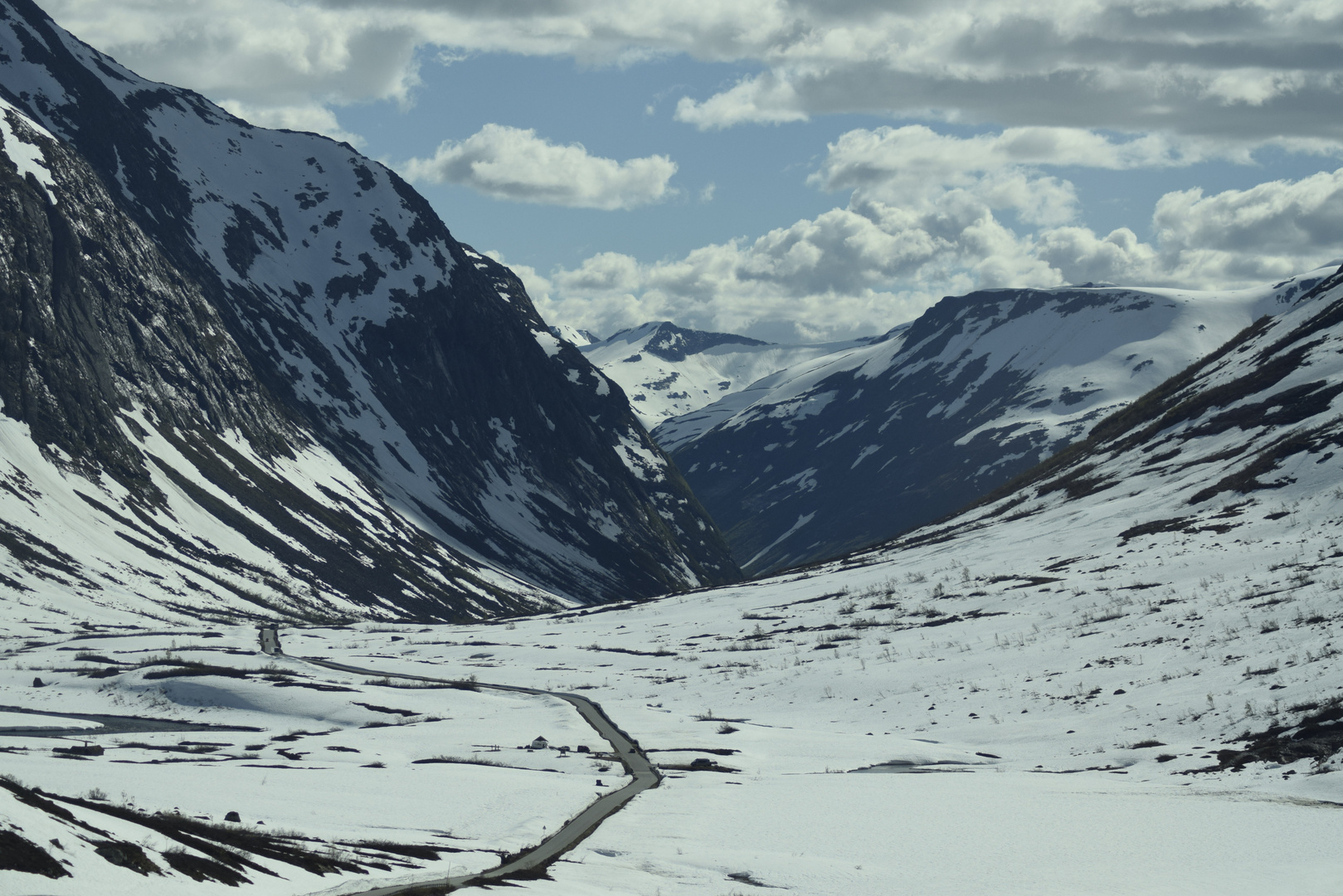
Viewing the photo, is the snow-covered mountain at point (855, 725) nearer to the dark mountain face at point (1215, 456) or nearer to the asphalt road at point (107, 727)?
the dark mountain face at point (1215, 456)

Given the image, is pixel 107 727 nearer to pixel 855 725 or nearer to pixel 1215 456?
pixel 855 725

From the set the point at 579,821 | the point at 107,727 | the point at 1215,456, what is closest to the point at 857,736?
the point at 579,821

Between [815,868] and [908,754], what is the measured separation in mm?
17484

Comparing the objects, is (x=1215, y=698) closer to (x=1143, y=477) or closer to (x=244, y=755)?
(x=244, y=755)

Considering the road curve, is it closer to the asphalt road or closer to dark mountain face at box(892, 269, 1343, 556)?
the asphalt road

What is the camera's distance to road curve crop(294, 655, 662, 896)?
2175 centimetres

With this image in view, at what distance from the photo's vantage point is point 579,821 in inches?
1259

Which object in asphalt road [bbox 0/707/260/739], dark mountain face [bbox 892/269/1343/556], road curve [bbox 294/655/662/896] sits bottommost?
road curve [bbox 294/655/662/896]

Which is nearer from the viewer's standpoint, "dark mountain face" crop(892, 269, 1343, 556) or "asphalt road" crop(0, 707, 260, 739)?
"asphalt road" crop(0, 707, 260, 739)

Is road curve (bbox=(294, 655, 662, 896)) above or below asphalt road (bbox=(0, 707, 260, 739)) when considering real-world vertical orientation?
below

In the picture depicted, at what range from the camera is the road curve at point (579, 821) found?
2175 centimetres

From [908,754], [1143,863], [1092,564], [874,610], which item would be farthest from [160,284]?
[1143,863]

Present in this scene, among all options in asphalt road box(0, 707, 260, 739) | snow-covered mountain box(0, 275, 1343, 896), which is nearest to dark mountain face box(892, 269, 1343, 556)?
snow-covered mountain box(0, 275, 1343, 896)

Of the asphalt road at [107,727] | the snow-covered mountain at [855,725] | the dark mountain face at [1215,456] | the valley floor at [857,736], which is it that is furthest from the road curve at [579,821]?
the dark mountain face at [1215,456]
